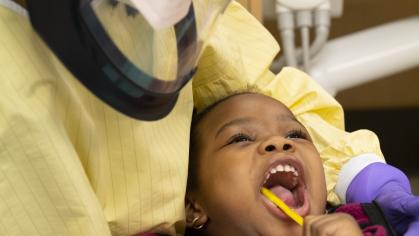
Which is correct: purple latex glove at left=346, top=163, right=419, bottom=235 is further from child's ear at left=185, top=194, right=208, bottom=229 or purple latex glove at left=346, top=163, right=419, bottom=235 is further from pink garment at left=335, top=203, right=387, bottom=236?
child's ear at left=185, top=194, right=208, bottom=229

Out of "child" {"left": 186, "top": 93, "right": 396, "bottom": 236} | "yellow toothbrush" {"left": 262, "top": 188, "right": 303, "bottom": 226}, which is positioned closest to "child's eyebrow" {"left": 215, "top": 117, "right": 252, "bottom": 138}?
"child" {"left": 186, "top": 93, "right": 396, "bottom": 236}

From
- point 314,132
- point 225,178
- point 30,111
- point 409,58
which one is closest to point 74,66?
point 30,111

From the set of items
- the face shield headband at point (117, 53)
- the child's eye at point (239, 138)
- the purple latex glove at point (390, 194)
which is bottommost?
the purple latex glove at point (390, 194)

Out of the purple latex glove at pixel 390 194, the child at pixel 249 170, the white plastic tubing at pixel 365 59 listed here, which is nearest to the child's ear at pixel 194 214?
the child at pixel 249 170

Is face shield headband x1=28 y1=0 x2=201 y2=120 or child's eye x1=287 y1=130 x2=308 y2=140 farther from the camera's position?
child's eye x1=287 y1=130 x2=308 y2=140

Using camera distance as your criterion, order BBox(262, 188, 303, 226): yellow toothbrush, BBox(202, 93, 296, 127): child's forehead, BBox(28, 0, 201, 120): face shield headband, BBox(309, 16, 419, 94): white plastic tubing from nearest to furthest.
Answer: BBox(28, 0, 201, 120): face shield headband
BBox(262, 188, 303, 226): yellow toothbrush
BBox(202, 93, 296, 127): child's forehead
BBox(309, 16, 419, 94): white plastic tubing

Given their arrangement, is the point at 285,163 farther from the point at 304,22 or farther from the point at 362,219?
the point at 304,22

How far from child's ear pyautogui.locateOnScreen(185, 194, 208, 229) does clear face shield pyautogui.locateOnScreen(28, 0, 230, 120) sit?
27cm

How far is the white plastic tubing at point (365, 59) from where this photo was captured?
117cm

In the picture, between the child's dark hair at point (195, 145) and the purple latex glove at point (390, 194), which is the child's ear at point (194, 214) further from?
the purple latex glove at point (390, 194)

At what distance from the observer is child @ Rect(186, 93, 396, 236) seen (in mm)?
759

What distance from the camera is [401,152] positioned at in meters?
1.72

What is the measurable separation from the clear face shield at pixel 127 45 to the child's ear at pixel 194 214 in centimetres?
27

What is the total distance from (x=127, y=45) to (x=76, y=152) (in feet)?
0.50
